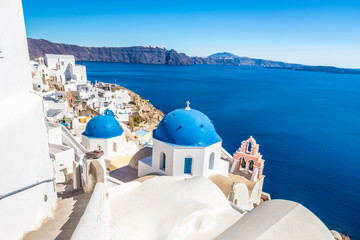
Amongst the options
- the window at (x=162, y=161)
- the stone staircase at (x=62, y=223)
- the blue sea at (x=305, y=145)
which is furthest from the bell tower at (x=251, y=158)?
the stone staircase at (x=62, y=223)

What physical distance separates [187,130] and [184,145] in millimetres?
766

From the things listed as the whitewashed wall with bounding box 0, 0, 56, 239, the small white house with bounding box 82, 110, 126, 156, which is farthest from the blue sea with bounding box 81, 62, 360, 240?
the whitewashed wall with bounding box 0, 0, 56, 239

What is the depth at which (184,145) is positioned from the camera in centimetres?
1109

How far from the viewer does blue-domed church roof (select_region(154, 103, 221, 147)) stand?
36.4 feet

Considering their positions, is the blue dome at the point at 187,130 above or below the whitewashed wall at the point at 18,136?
below

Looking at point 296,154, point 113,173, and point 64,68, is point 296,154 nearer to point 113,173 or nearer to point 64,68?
point 113,173

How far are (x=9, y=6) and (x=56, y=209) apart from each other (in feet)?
14.3

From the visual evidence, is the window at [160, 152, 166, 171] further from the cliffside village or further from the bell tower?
the bell tower

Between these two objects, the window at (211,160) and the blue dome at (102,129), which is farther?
the blue dome at (102,129)

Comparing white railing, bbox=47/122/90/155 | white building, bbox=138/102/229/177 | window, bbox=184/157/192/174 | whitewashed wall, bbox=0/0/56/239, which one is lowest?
white railing, bbox=47/122/90/155

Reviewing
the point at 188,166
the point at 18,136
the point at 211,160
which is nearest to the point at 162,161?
the point at 188,166

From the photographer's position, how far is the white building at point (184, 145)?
1109 cm

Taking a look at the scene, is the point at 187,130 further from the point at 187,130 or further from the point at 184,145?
the point at 184,145

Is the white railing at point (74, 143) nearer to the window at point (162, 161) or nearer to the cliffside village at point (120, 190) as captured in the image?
the cliffside village at point (120, 190)
